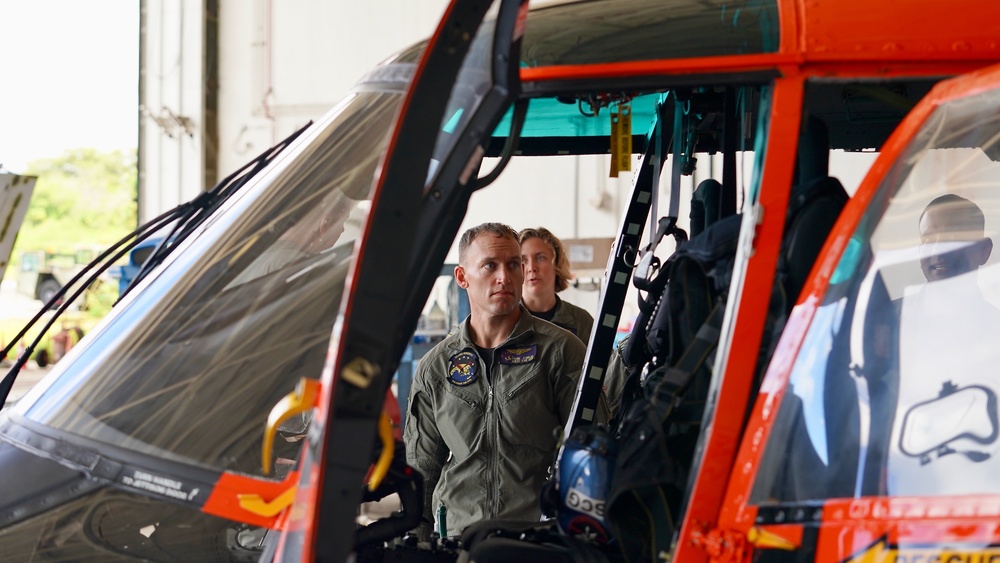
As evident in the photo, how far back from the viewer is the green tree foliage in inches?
732

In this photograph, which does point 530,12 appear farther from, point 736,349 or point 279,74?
point 279,74

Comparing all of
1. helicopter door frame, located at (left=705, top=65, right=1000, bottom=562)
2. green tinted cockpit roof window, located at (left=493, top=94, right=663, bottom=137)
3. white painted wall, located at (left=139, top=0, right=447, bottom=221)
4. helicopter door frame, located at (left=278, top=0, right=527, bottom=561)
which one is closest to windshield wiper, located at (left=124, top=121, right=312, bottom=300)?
green tinted cockpit roof window, located at (left=493, top=94, right=663, bottom=137)

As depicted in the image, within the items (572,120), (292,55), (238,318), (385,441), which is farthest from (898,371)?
(292,55)

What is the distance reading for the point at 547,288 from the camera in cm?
437

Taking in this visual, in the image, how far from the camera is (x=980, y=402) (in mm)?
1554

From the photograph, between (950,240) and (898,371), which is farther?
(950,240)

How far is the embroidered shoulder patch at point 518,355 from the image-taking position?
9.91 feet

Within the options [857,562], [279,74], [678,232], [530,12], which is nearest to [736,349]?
[857,562]

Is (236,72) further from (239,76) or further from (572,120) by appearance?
(572,120)

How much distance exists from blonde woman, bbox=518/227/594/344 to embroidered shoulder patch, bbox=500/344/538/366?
1.17 m

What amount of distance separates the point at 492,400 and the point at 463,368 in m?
0.15

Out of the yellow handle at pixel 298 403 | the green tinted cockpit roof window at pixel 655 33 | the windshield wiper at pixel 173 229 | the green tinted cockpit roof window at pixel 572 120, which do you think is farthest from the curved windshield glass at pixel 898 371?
the windshield wiper at pixel 173 229

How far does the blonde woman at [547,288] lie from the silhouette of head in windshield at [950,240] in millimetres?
2431

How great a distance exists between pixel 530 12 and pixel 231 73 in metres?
9.93
